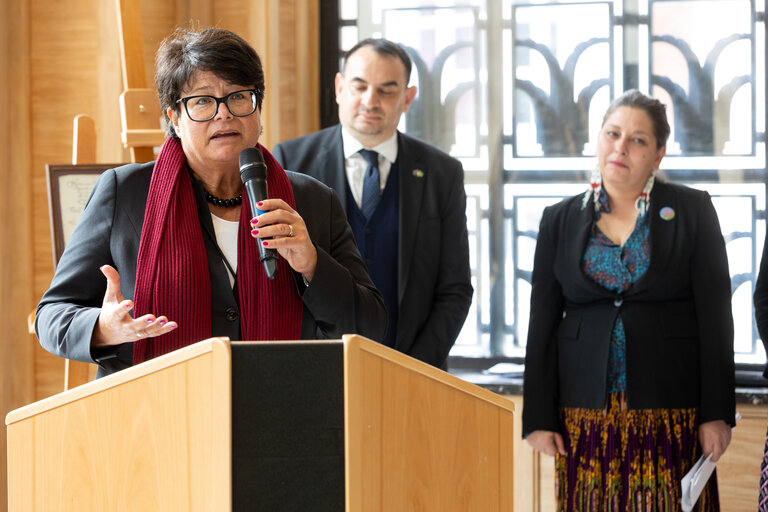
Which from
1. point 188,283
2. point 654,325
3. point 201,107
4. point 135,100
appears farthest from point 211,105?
point 654,325

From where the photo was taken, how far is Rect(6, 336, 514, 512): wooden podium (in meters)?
1.18

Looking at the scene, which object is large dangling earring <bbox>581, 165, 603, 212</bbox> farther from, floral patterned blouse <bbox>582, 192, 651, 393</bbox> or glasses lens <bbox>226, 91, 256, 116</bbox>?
glasses lens <bbox>226, 91, 256, 116</bbox>

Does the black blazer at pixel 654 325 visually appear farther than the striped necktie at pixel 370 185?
No

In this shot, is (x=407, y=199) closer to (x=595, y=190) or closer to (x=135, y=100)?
(x=595, y=190)

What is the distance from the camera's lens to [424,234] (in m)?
2.87

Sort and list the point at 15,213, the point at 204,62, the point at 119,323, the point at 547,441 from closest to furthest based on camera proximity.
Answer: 1. the point at 119,323
2. the point at 204,62
3. the point at 547,441
4. the point at 15,213

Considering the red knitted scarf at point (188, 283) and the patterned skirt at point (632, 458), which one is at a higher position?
the red knitted scarf at point (188, 283)

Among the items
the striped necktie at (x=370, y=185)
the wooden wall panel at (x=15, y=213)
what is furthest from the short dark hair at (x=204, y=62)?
the wooden wall panel at (x=15, y=213)

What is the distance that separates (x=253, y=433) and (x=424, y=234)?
1728mm

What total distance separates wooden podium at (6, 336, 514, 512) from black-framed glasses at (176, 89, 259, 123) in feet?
2.28

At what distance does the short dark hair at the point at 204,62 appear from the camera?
5.88 ft

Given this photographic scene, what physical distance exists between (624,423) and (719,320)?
416 millimetres

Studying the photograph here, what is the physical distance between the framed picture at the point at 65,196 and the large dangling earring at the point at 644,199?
5.19 feet

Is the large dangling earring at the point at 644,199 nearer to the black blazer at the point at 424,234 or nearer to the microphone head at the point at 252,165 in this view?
the black blazer at the point at 424,234
